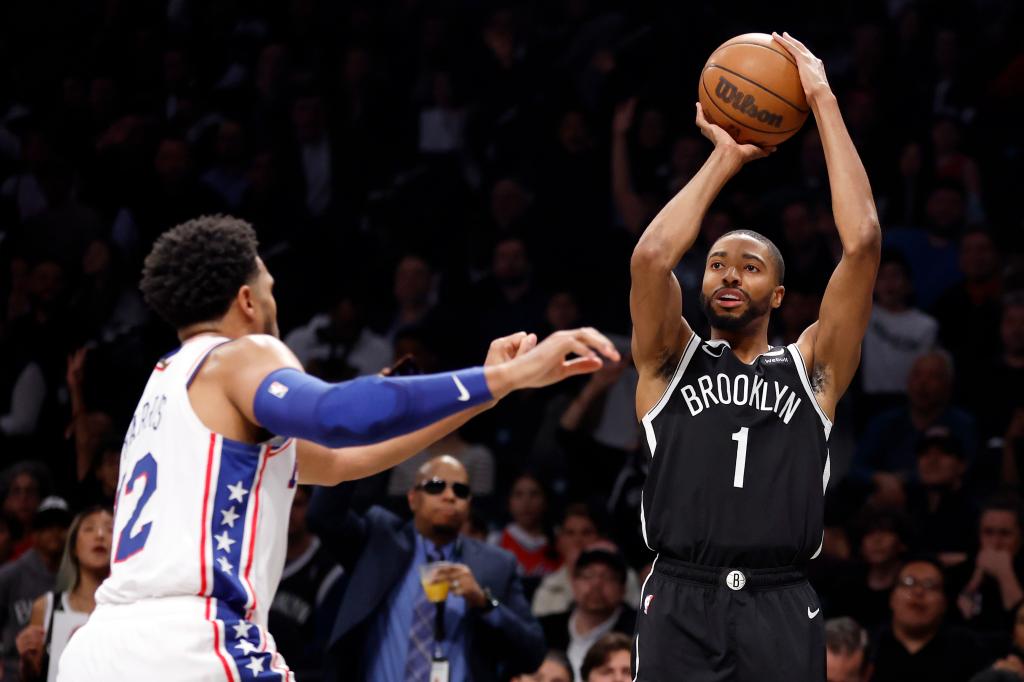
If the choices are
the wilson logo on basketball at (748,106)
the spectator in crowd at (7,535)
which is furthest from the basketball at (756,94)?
the spectator in crowd at (7,535)

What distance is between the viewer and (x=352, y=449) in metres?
4.32

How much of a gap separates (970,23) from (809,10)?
1316 millimetres

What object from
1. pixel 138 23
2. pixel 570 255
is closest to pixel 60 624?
pixel 570 255

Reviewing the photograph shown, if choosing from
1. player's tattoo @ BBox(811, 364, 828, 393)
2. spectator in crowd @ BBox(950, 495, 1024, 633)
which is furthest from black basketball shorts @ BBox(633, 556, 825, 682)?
spectator in crowd @ BBox(950, 495, 1024, 633)

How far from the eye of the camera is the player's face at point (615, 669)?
657 cm

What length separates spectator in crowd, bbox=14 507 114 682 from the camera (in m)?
6.79

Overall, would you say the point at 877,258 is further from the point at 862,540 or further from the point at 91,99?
the point at 91,99

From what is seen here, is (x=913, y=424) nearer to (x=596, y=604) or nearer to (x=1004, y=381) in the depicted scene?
(x=1004, y=381)

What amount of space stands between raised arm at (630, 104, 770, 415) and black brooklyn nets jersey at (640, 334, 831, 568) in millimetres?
61

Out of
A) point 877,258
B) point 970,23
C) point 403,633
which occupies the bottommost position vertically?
point 403,633

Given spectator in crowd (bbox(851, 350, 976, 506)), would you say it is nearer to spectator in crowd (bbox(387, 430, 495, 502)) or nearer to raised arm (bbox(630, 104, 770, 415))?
spectator in crowd (bbox(387, 430, 495, 502))

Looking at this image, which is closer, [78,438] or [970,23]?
[78,438]

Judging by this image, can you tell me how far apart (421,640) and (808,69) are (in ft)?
9.43

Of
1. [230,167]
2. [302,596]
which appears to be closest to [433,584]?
[302,596]
